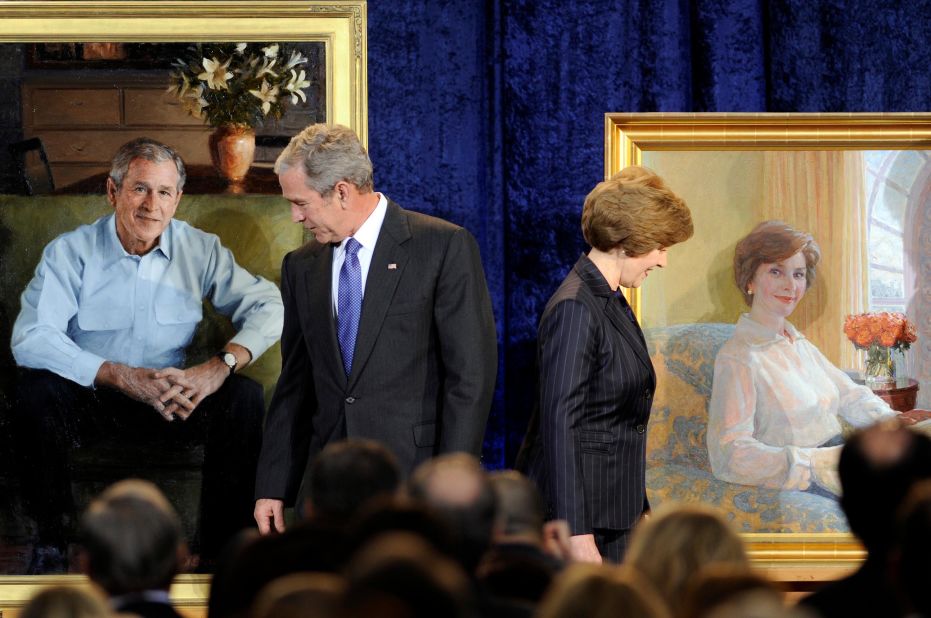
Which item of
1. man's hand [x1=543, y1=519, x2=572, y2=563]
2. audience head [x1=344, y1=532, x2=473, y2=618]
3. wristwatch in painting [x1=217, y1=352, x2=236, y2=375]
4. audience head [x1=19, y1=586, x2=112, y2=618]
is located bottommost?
man's hand [x1=543, y1=519, x2=572, y2=563]

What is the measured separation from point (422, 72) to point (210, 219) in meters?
0.88

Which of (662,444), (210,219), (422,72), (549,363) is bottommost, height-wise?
(662,444)

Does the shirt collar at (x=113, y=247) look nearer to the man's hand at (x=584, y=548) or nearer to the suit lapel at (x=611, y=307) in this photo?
the suit lapel at (x=611, y=307)

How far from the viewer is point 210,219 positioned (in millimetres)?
4227

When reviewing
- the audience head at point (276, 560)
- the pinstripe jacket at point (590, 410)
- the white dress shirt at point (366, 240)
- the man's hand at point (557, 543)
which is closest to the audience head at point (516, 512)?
the man's hand at point (557, 543)

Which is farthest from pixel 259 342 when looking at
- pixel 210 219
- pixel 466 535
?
pixel 466 535

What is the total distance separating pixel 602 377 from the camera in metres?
3.51

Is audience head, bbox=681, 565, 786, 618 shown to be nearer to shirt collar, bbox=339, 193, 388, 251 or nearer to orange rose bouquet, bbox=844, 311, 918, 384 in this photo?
shirt collar, bbox=339, 193, 388, 251

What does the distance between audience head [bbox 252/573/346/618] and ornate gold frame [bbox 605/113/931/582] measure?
9.33ft

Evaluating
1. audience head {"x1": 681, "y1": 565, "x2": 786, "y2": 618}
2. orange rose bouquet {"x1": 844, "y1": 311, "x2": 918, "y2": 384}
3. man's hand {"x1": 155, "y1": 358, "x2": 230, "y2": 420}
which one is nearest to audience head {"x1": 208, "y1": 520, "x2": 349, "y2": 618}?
audience head {"x1": 681, "y1": 565, "x2": 786, "y2": 618}

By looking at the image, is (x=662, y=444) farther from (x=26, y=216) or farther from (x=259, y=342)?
(x=26, y=216)

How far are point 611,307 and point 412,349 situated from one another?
0.59m

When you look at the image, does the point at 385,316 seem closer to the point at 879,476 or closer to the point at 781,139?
the point at 781,139

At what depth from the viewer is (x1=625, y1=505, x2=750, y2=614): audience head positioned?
1886 millimetres
